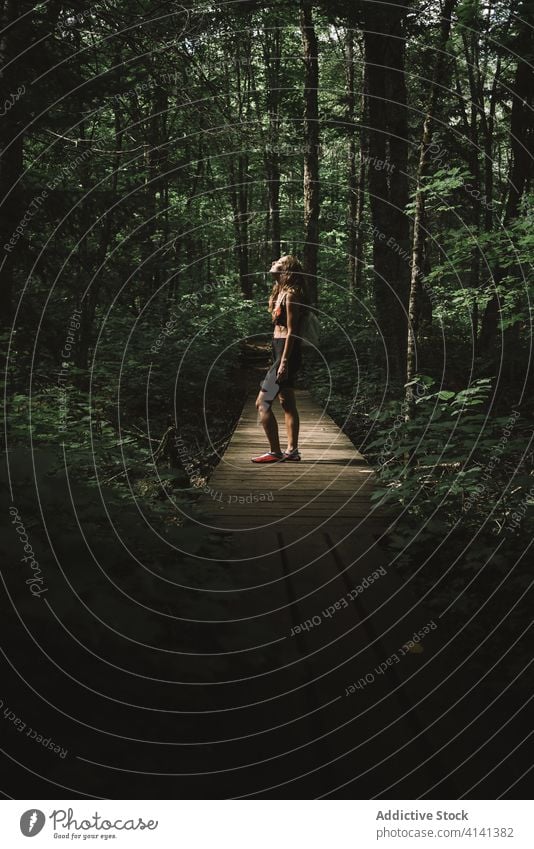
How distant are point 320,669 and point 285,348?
4.58m

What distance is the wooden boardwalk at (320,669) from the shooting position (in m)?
2.47

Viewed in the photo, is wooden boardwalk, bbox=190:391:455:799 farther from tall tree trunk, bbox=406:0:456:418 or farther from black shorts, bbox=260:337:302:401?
tall tree trunk, bbox=406:0:456:418

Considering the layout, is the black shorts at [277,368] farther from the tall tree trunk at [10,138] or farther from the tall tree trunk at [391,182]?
the tall tree trunk at [391,182]

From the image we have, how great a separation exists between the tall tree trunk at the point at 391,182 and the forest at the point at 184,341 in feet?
0.17

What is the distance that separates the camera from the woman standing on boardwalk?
7.25 metres

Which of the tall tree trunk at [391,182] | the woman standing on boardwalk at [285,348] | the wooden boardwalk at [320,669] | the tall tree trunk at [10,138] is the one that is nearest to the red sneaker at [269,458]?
the woman standing on boardwalk at [285,348]

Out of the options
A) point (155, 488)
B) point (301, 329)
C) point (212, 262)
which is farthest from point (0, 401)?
point (212, 262)

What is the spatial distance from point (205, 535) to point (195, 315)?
1634 cm

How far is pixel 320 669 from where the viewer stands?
3.19m

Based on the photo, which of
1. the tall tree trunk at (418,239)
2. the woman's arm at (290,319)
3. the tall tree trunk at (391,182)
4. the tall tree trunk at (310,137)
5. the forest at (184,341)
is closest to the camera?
the forest at (184,341)

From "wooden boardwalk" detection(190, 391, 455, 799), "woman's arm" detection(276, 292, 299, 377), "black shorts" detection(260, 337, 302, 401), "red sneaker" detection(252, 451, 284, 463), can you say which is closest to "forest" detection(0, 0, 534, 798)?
"wooden boardwalk" detection(190, 391, 455, 799)

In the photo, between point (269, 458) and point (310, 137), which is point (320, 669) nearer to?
point (269, 458)

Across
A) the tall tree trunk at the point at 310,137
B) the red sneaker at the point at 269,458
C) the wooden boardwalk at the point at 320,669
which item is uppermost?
the tall tree trunk at the point at 310,137

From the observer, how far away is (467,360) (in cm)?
1546
